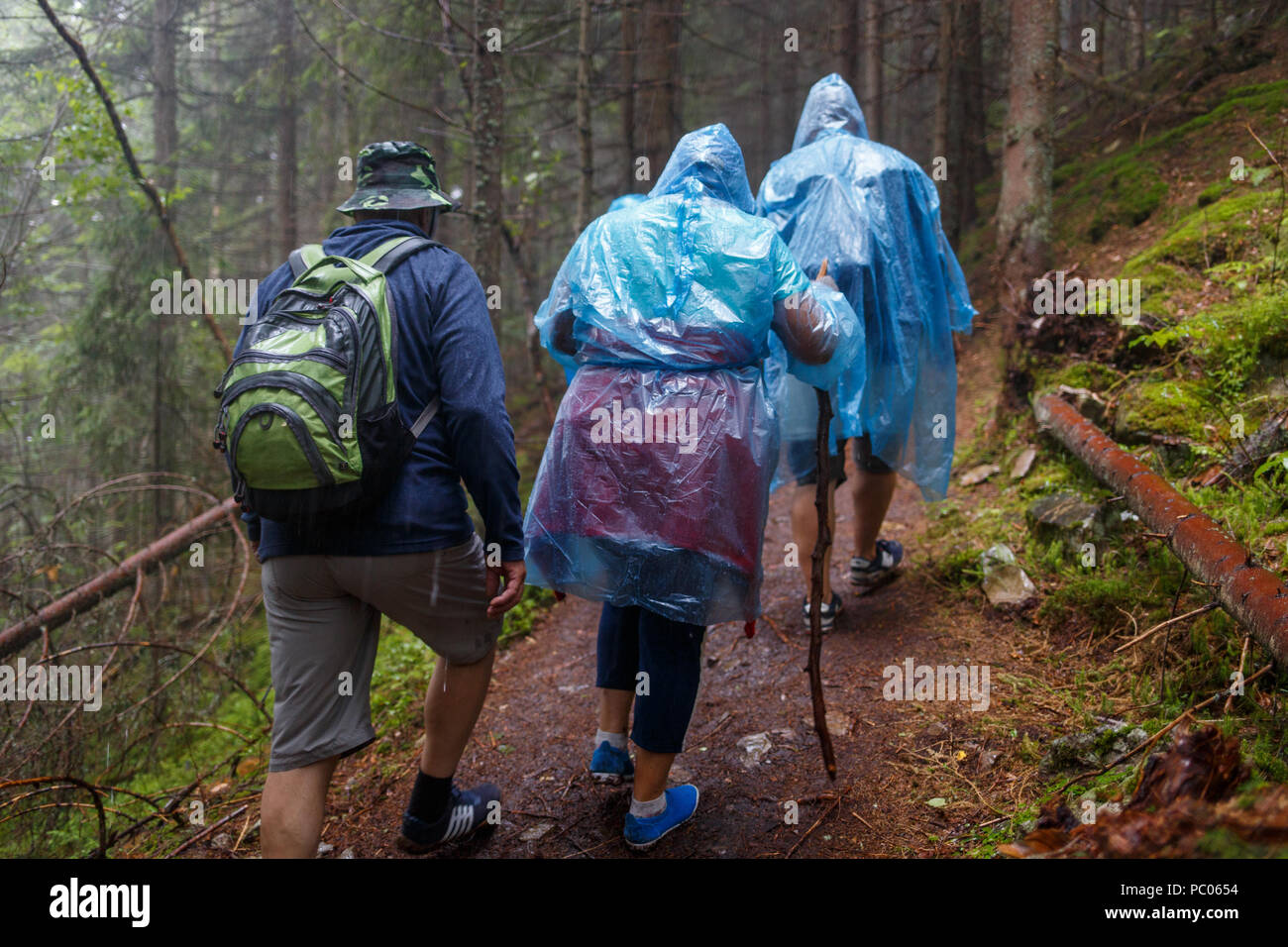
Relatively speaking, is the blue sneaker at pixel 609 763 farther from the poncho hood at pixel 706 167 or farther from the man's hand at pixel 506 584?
the poncho hood at pixel 706 167

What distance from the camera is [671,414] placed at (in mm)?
2336

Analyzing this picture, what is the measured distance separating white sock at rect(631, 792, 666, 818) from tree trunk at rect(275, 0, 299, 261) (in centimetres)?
1019

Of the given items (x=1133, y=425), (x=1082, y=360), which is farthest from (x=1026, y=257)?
(x=1133, y=425)

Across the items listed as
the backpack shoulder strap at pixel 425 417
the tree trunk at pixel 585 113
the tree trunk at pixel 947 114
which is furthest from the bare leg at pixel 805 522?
the tree trunk at pixel 947 114

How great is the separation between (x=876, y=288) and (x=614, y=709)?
2.11m

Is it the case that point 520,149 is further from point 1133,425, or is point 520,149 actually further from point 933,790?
point 933,790

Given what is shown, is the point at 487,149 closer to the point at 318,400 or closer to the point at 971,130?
the point at 318,400

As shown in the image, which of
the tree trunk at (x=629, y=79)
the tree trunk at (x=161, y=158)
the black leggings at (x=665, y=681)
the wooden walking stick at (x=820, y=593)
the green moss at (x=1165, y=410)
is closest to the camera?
the black leggings at (x=665, y=681)

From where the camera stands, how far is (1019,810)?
7.73 feet

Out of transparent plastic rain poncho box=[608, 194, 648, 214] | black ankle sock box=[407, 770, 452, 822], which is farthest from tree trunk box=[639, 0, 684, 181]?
black ankle sock box=[407, 770, 452, 822]

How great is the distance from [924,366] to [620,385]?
1.94m

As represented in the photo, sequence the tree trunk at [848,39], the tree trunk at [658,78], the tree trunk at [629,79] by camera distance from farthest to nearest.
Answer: the tree trunk at [848,39] < the tree trunk at [629,79] < the tree trunk at [658,78]

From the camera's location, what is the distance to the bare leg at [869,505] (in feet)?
12.8

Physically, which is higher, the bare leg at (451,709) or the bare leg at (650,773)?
the bare leg at (451,709)
